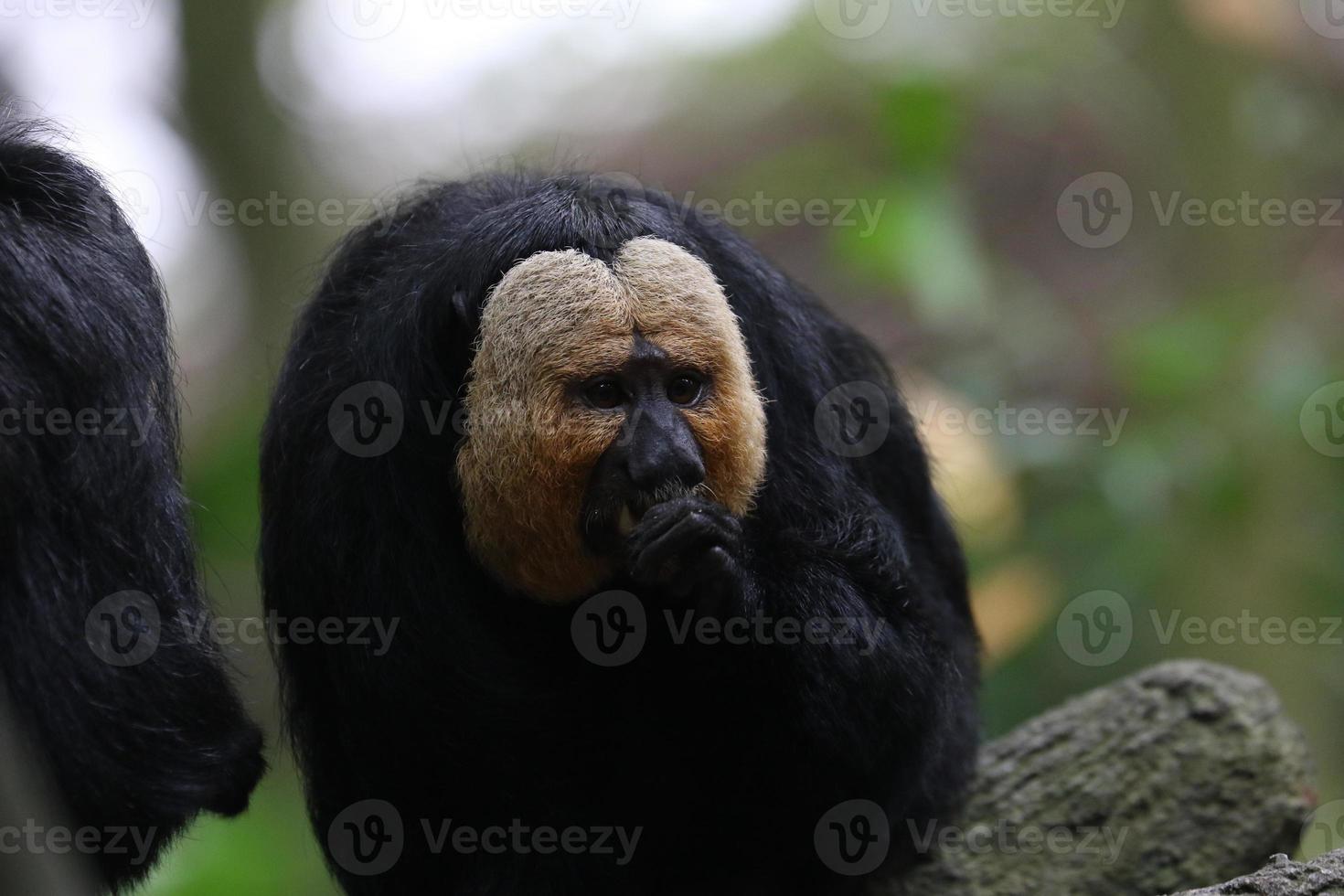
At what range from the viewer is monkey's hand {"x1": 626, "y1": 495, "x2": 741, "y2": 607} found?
3475 mm

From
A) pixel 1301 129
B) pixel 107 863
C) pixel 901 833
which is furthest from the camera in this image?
pixel 1301 129

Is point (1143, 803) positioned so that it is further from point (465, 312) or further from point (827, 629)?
point (465, 312)

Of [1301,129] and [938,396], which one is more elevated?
[1301,129]

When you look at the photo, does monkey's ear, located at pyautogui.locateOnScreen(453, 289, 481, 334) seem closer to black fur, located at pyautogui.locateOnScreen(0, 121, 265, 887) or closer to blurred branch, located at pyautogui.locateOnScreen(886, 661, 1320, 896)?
black fur, located at pyautogui.locateOnScreen(0, 121, 265, 887)

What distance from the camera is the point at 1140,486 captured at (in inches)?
300

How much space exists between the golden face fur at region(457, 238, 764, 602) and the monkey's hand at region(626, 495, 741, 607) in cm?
24

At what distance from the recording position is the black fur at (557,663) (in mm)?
3846

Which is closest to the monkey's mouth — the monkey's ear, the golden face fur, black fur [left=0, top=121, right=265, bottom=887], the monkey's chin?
the monkey's chin

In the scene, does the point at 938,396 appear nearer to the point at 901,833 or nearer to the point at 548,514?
the point at 901,833

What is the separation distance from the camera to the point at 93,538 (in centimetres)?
329

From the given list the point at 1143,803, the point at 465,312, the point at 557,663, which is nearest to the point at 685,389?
the point at 465,312

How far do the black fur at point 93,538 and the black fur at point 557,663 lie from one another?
0.48 meters

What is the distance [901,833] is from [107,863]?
235 cm

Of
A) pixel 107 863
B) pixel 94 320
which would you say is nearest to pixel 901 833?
pixel 107 863
